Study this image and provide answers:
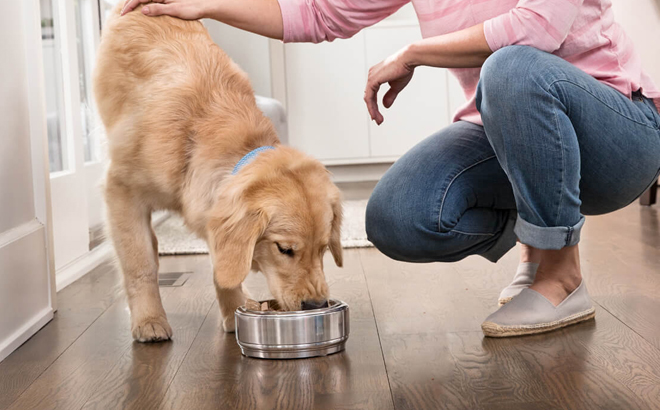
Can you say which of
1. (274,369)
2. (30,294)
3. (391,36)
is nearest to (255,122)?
(274,369)

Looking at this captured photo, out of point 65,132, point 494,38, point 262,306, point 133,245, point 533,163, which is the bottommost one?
point 262,306

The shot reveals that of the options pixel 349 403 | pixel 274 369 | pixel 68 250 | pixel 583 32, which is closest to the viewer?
pixel 349 403

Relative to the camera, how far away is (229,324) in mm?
1987

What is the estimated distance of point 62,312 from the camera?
224cm

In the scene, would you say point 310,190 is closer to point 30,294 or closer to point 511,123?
point 511,123

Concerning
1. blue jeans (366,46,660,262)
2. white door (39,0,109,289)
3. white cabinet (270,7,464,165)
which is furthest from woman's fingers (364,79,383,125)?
white cabinet (270,7,464,165)

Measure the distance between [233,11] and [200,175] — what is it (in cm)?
53

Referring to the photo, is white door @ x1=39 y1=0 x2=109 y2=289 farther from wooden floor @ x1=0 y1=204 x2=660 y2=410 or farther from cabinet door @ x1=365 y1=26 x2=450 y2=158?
cabinet door @ x1=365 y1=26 x2=450 y2=158

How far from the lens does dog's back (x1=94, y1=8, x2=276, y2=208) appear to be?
6.07 feet

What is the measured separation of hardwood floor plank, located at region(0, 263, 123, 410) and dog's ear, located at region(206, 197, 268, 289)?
19.1 inches

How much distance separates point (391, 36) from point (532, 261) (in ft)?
14.6

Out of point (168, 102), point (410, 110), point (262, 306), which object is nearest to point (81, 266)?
point (168, 102)

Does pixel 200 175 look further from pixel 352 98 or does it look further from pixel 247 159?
pixel 352 98

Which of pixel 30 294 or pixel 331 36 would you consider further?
pixel 331 36
